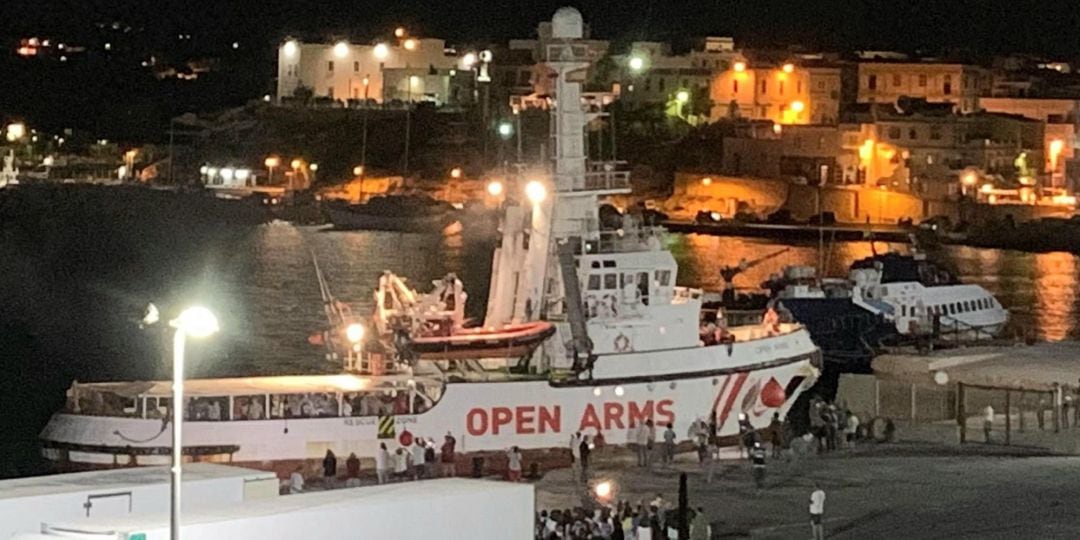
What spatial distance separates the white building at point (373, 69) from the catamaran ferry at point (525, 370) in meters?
81.1

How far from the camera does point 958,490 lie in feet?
64.6

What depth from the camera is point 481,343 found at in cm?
2453

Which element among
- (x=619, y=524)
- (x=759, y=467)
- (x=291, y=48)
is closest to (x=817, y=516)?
(x=619, y=524)

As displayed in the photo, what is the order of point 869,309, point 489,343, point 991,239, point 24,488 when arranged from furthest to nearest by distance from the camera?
1. point 991,239
2. point 869,309
3. point 489,343
4. point 24,488

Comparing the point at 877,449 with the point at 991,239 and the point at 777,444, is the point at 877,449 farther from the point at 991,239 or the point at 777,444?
the point at 991,239

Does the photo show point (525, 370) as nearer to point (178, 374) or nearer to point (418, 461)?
point (418, 461)

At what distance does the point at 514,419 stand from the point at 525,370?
0.91 meters

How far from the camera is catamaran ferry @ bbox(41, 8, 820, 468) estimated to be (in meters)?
23.3

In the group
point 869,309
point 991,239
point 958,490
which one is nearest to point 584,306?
point 958,490

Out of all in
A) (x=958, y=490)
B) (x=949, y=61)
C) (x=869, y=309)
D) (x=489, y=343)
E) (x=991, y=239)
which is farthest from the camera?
(x=949, y=61)

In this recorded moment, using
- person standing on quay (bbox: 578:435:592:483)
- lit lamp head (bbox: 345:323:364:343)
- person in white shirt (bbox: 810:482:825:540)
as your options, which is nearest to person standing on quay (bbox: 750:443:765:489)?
person standing on quay (bbox: 578:435:592:483)

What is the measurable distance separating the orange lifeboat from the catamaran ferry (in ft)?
0.07

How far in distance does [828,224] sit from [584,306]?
57870 millimetres

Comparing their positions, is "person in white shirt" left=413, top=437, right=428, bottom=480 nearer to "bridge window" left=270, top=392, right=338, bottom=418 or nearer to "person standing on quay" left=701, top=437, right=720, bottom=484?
"bridge window" left=270, top=392, right=338, bottom=418
